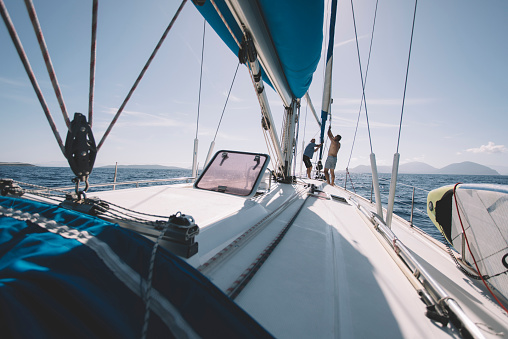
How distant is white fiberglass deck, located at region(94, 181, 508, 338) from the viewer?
827 mm

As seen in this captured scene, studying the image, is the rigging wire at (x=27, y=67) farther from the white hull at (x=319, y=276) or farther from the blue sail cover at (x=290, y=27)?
the blue sail cover at (x=290, y=27)

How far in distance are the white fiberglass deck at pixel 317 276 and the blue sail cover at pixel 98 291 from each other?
26 centimetres

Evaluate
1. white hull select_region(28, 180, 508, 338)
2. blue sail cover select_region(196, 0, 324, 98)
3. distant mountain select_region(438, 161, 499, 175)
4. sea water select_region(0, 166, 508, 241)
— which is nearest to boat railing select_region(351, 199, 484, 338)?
white hull select_region(28, 180, 508, 338)

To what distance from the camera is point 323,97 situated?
5488 millimetres

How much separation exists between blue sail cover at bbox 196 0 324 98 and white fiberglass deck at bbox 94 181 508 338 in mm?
2160

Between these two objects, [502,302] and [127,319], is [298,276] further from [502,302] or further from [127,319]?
[502,302]

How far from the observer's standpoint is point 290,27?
2.48 metres

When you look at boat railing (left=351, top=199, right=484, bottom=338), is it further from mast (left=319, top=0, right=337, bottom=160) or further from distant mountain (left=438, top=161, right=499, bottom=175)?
distant mountain (left=438, top=161, right=499, bottom=175)

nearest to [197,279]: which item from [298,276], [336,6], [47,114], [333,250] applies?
[298,276]

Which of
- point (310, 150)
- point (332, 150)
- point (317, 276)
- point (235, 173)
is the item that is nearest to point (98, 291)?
point (317, 276)

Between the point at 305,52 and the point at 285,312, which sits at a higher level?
the point at 305,52

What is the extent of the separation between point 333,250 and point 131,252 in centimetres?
130

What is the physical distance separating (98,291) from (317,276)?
3.25 ft

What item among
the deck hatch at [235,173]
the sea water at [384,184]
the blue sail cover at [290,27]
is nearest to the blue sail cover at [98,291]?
the deck hatch at [235,173]
